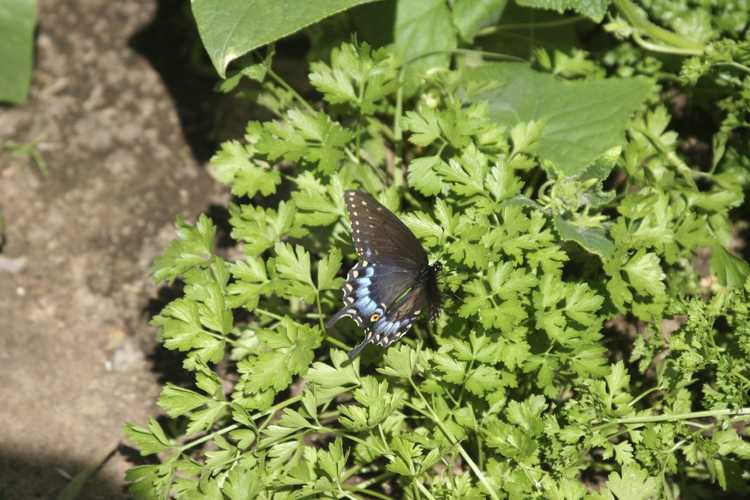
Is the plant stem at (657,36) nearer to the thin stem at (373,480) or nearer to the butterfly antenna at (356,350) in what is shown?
the butterfly antenna at (356,350)

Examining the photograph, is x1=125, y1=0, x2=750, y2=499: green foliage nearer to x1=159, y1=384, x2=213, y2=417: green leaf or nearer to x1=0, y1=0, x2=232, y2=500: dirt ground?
x1=159, y1=384, x2=213, y2=417: green leaf

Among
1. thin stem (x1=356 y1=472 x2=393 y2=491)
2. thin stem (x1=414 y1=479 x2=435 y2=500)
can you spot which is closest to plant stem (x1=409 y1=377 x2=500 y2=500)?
thin stem (x1=414 y1=479 x2=435 y2=500)

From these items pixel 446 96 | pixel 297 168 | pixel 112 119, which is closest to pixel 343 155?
pixel 297 168

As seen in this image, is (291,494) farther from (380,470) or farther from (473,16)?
(473,16)

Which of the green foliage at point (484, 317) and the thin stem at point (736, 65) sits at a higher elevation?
the thin stem at point (736, 65)

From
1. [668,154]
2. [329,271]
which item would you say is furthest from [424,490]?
[668,154]

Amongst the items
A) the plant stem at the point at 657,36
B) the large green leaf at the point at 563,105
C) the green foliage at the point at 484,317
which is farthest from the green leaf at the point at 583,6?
the large green leaf at the point at 563,105
